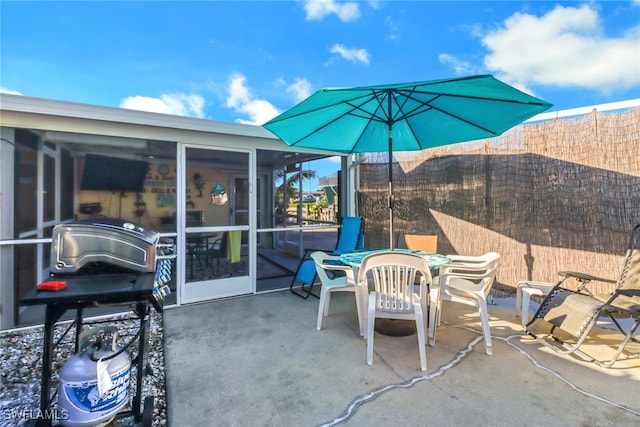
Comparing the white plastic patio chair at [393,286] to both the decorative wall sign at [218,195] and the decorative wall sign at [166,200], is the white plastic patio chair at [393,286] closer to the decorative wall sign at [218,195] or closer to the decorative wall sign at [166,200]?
the decorative wall sign at [218,195]

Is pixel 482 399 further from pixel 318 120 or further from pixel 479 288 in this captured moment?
pixel 318 120

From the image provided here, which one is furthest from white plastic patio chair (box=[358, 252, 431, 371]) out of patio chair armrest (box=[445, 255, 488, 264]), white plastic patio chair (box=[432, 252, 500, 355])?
patio chair armrest (box=[445, 255, 488, 264])

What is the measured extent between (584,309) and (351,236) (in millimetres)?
2730

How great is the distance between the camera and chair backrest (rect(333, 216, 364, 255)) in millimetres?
4484

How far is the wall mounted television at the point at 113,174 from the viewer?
3.59m

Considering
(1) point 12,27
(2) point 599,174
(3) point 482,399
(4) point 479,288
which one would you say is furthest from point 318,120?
(1) point 12,27

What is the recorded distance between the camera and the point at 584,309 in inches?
102

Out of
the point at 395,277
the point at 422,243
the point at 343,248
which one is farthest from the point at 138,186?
the point at 422,243

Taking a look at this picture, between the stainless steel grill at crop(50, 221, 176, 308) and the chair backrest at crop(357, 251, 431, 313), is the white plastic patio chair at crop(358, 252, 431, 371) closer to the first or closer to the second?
the chair backrest at crop(357, 251, 431, 313)

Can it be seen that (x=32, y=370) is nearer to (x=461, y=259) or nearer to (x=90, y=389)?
(x=90, y=389)

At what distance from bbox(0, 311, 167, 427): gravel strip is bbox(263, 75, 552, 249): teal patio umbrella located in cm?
236

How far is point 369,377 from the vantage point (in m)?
2.32

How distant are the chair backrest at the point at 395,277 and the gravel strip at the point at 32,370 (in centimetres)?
182

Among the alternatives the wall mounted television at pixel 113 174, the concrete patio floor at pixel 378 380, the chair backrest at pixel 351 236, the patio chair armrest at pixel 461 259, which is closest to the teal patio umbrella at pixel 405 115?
the patio chair armrest at pixel 461 259
